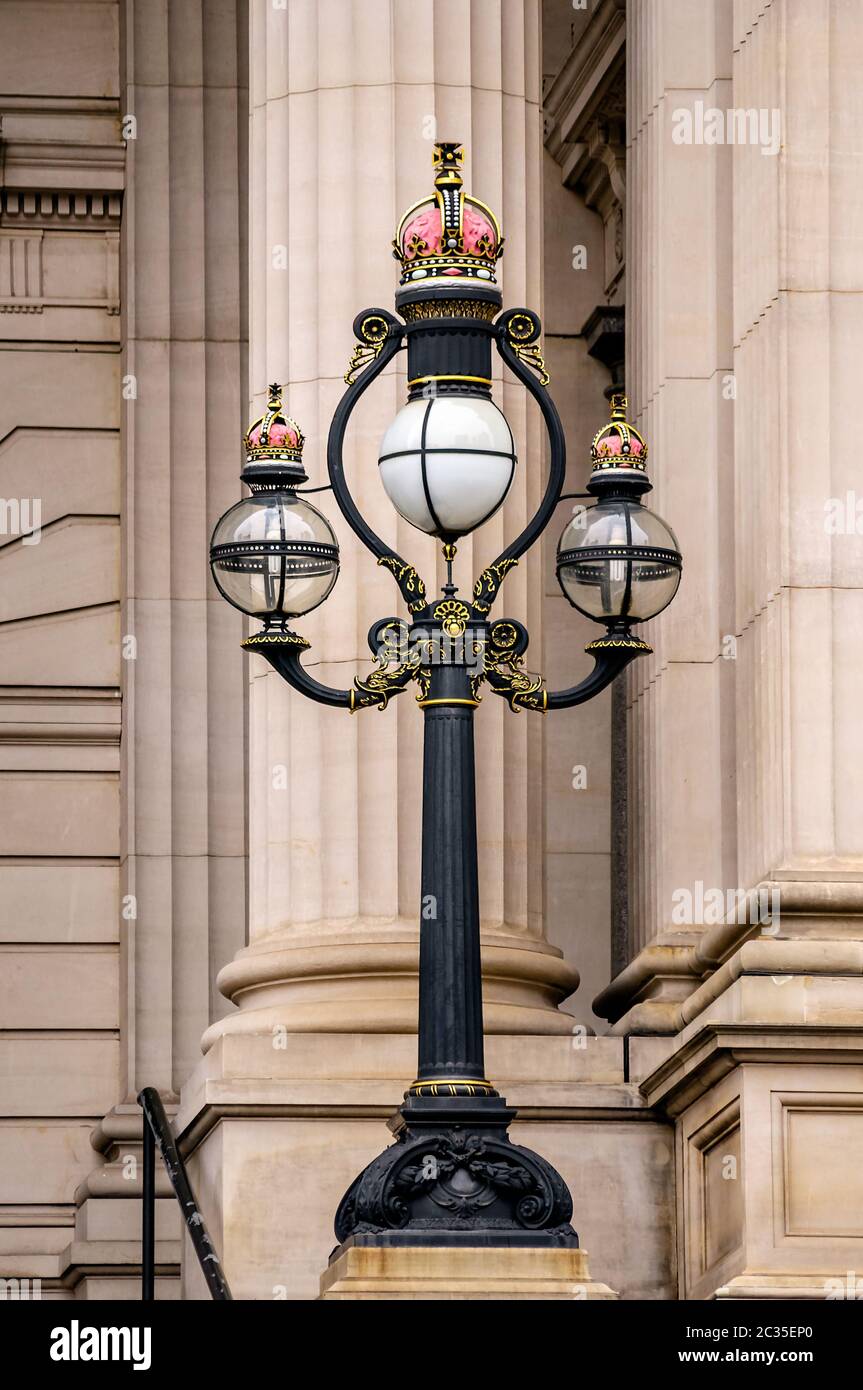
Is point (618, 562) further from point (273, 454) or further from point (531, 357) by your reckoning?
point (273, 454)

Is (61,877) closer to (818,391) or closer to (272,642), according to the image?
(818,391)

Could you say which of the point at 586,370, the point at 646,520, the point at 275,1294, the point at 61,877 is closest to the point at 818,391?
the point at 646,520

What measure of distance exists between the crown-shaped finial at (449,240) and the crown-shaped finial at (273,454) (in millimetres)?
785

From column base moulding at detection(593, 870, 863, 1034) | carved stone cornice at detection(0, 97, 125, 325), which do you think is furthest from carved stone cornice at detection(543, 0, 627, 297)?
column base moulding at detection(593, 870, 863, 1034)

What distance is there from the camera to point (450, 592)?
13.1m

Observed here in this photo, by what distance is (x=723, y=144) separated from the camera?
57.6ft

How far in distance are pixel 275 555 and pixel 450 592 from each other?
2.28 feet

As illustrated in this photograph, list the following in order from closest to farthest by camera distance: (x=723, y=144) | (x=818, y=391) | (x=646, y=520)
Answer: (x=646, y=520) → (x=818, y=391) → (x=723, y=144)

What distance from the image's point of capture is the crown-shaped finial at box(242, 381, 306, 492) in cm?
1358

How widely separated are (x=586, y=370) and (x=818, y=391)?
24.1ft

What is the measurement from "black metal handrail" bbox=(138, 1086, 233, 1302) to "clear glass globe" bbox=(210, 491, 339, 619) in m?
3.40

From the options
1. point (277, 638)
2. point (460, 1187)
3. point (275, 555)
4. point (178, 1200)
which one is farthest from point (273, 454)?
point (178, 1200)

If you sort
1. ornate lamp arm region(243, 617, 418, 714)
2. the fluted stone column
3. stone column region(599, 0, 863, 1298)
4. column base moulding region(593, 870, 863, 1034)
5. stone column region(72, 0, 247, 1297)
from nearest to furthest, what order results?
ornate lamp arm region(243, 617, 418, 714) < stone column region(599, 0, 863, 1298) < column base moulding region(593, 870, 863, 1034) < the fluted stone column < stone column region(72, 0, 247, 1297)

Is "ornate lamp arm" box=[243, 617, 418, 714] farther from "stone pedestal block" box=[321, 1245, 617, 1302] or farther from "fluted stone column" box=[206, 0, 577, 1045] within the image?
"fluted stone column" box=[206, 0, 577, 1045]
